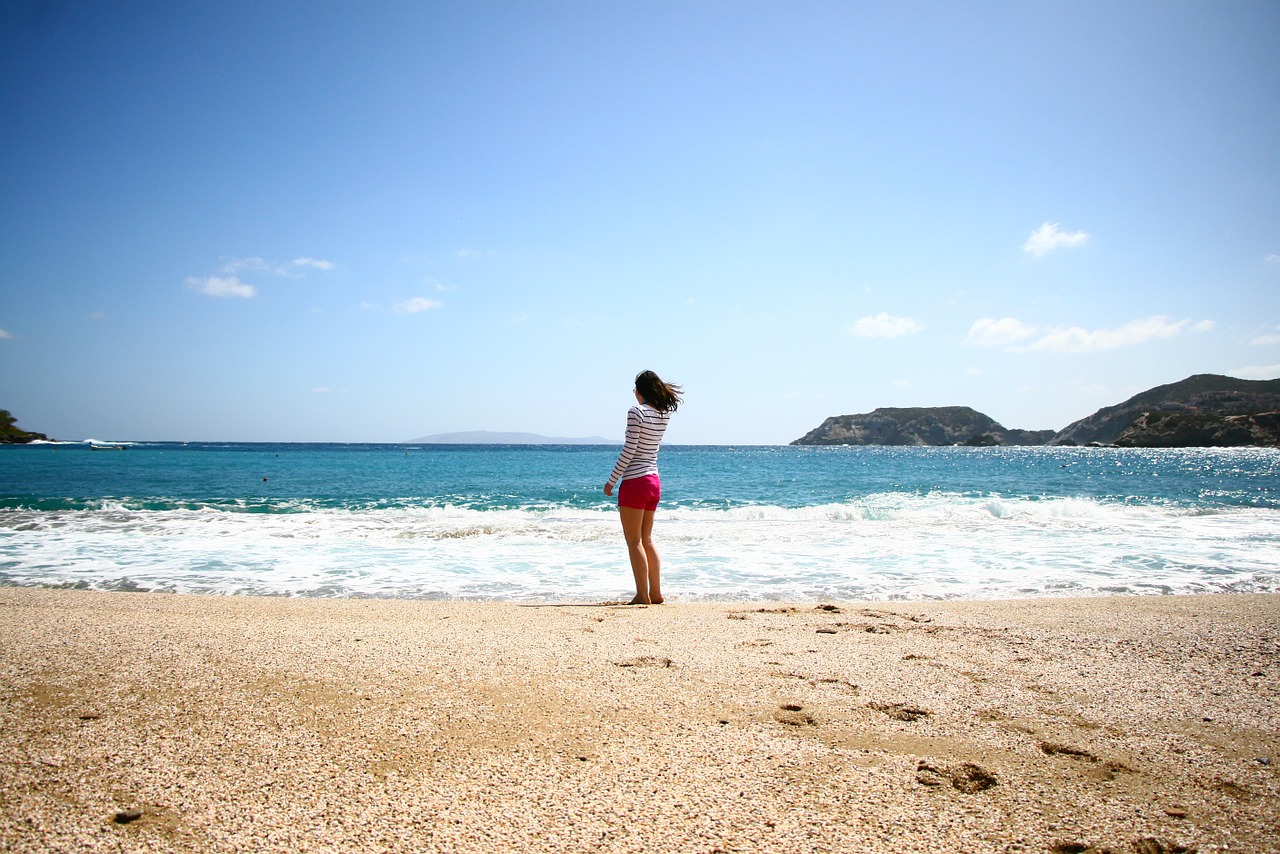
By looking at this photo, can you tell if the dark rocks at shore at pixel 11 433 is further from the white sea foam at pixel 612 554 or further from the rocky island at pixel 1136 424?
the rocky island at pixel 1136 424

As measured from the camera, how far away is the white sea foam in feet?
24.3

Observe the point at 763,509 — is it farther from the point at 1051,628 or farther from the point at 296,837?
the point at 296,837

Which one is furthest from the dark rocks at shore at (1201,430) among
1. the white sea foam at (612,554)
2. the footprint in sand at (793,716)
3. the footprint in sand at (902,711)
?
the footprint in sand at (793,716)

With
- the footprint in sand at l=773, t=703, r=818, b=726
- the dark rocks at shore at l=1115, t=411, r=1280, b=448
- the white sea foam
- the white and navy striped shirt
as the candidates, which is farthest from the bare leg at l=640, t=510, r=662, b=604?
the dark rocks at shore at l=1115, t=411, r=1280, b=448

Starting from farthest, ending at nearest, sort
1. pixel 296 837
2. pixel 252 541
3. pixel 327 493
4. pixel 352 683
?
1. pixel 327 493
2. pixel 252 541
3. pixel 352 683
4. pixel 296 837

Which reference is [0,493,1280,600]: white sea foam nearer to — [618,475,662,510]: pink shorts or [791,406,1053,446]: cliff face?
[618,475,662,510]: pink shorts

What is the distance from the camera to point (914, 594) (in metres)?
7.01

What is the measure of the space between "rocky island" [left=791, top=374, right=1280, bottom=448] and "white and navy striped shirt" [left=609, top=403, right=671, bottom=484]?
120 metres

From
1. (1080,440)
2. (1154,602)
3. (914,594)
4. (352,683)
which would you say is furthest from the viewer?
(1080,440)

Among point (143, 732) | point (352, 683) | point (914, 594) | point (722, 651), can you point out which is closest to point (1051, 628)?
point (914, 594)

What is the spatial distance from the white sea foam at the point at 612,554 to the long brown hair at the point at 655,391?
2.35 metres

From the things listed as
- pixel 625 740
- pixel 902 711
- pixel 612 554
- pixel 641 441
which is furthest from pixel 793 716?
pixel 612 554

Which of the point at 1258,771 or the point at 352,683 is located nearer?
the point at 1258,771

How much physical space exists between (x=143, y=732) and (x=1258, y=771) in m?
4.43
